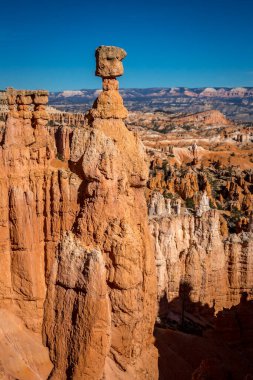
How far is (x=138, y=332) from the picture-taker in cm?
979

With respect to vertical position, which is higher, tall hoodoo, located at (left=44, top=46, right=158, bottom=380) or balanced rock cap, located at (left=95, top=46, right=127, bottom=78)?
balanced rock cap, located at (left=95, top=46, right=127, bottom=78)

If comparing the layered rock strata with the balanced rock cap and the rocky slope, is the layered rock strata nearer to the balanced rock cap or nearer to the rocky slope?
the rocky slope

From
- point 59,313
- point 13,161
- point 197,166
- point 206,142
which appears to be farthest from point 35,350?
→ point 206,142

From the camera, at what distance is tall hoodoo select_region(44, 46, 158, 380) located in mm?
8891

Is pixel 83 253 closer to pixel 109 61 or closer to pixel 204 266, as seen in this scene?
pixel 109 61

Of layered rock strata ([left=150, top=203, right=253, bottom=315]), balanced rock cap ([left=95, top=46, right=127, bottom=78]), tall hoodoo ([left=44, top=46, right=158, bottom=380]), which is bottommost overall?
layered rock strata ([left=150, top=203, right=253, bottom=315])

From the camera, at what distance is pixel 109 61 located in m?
9.90

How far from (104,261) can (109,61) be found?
4.42m

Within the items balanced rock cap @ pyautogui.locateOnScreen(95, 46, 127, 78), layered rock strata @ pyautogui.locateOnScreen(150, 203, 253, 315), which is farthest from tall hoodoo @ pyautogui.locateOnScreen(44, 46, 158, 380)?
layered rock strata @ pyautogui.locateOnScreen(150, 203, 253, 315)

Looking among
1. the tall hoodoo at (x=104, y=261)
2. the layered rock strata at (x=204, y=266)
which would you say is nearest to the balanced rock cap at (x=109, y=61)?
the tall hoodoo at (x=104, y=261)

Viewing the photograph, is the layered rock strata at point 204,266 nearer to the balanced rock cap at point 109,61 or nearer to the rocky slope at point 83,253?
the rocky slope at point 83,253

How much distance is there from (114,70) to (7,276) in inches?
202

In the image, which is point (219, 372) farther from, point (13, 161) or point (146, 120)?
point (146, 120)

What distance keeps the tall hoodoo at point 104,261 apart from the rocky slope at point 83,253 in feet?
0.07
